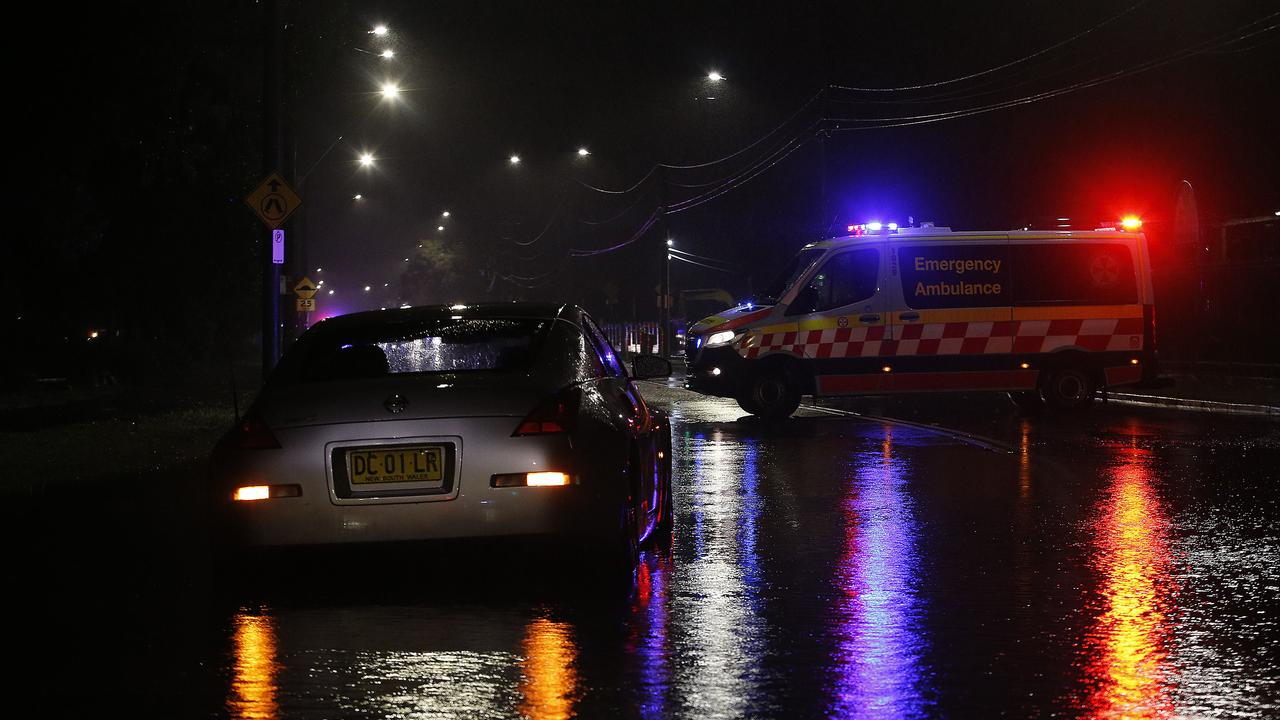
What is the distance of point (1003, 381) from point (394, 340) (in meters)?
15.5

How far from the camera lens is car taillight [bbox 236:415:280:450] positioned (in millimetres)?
7137

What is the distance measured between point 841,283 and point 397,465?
50.7 ft

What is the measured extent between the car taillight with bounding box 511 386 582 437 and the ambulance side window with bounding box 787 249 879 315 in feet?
48.4

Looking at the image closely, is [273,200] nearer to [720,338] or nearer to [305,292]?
[720,338]

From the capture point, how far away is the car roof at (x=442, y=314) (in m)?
8.04

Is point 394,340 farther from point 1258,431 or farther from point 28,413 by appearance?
point 28,413

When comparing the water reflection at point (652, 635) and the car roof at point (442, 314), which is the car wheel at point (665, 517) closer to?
the water reflection at point (652, 635)

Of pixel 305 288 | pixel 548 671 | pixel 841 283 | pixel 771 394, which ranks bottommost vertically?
pixel 548 671

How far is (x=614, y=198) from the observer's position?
262 ft

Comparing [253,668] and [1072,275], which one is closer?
[253,668]

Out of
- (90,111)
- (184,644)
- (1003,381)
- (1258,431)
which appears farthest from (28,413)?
(184,644)

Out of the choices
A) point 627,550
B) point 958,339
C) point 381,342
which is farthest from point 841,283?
point 627,550

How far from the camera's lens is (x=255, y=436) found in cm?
718

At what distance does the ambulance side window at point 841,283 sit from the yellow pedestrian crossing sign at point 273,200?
7.51 m
